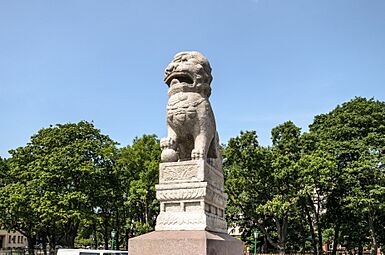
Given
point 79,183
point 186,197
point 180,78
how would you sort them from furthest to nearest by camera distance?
point 79,183
point 180,78
point 186,197

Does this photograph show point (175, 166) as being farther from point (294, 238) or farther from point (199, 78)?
point (294, 238)

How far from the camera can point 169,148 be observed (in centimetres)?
775

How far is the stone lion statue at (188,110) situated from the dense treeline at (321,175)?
1952 cm

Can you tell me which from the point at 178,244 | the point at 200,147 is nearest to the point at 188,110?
the point at 200,147

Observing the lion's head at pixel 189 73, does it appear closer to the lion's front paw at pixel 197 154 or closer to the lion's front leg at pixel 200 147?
the lion's front leg at pixel 200 147

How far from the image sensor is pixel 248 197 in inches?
1131

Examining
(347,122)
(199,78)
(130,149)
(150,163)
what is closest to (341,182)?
(347,122)

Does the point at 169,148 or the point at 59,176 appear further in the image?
the point at 59,176

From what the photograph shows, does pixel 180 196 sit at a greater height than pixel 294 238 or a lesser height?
greater

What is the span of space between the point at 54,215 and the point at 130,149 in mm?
7125

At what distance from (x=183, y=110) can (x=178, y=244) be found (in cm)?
246

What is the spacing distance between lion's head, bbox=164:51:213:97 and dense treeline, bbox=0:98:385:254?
19.7 m

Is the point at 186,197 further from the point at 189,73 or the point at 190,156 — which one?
the point at 189,73

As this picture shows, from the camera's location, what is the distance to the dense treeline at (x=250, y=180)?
26.8m
